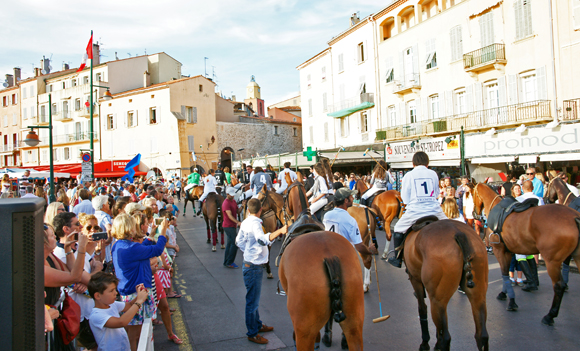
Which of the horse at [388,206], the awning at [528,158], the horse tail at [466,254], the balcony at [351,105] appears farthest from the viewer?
the balcony at [351,105]

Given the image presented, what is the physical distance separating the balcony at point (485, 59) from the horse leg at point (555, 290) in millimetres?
18408

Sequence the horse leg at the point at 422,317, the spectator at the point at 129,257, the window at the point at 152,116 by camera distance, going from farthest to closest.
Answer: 1. the window at the point at 152,116
2. the horse leg at the point at 422,317
3. the spectator at the point at 129,257

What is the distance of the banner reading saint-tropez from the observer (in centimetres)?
1712

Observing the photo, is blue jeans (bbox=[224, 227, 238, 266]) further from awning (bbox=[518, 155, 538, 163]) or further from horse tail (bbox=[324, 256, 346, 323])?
awning (bbox=[518, 155, 538, 163])

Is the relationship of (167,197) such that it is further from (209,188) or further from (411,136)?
(411,136)

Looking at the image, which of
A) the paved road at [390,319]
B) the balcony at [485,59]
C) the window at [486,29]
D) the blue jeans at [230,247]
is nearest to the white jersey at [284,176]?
the blue jeans at [230,247]

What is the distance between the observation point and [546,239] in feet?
18.4

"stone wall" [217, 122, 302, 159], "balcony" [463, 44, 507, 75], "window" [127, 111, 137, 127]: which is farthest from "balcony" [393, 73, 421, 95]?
"window" [127, 111, 137, 127]

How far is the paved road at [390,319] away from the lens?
495 centimetres

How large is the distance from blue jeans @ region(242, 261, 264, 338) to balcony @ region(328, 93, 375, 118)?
27.0 meters

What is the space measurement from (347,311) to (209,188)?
31.7ft

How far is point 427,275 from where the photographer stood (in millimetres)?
4547

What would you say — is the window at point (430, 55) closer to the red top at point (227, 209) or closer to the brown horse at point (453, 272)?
the red top at point (227, 209)

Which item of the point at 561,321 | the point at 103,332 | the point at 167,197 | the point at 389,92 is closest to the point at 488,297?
the point at 561,321
